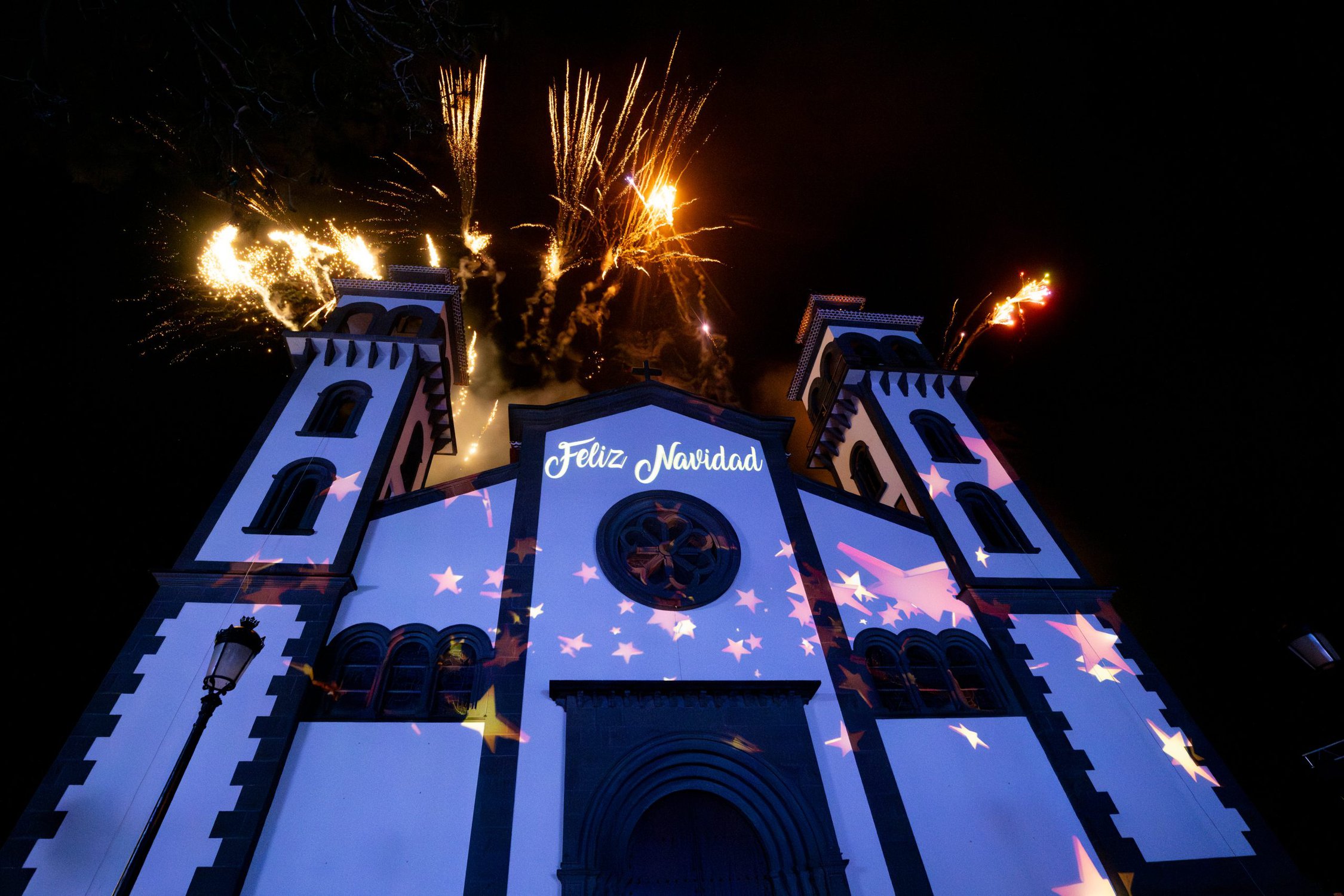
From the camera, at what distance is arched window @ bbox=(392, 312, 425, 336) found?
1694 centimetres

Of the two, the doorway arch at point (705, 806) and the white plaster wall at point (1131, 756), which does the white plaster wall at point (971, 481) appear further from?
the doorway arch at point (705, 806)

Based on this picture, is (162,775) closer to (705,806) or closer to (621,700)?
(621,700)

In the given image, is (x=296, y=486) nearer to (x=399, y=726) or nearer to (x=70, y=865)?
(x=399, y=726)

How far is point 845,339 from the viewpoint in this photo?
19.4 m

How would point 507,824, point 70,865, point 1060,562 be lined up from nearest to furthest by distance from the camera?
point 70,865
point 507,824
point 1060,562

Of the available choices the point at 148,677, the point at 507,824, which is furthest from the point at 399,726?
the point at 148,677

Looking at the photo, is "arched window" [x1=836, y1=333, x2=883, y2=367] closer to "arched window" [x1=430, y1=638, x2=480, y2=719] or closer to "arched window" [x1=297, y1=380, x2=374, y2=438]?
"arched window" [x1=297, y1=380, x2=374, y2=438]

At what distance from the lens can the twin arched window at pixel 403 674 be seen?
9.39 m

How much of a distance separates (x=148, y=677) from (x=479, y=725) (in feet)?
14.9

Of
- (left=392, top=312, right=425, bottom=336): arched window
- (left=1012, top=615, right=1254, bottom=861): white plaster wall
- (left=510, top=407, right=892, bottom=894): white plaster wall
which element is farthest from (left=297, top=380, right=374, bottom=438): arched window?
(left=1012, top=615, right=1254, bottom=861): white plaster wall

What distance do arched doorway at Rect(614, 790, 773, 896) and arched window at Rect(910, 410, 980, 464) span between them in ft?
32.2

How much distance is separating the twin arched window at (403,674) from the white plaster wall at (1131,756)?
31.2 ft

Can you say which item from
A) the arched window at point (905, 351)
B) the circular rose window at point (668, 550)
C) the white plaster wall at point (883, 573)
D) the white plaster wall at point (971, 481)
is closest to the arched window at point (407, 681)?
the circular rose window at point (668, 550)

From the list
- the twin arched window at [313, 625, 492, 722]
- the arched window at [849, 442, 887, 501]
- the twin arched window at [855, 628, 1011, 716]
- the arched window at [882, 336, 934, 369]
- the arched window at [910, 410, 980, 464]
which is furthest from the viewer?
the arched window at [882, 336, 934, 369]
